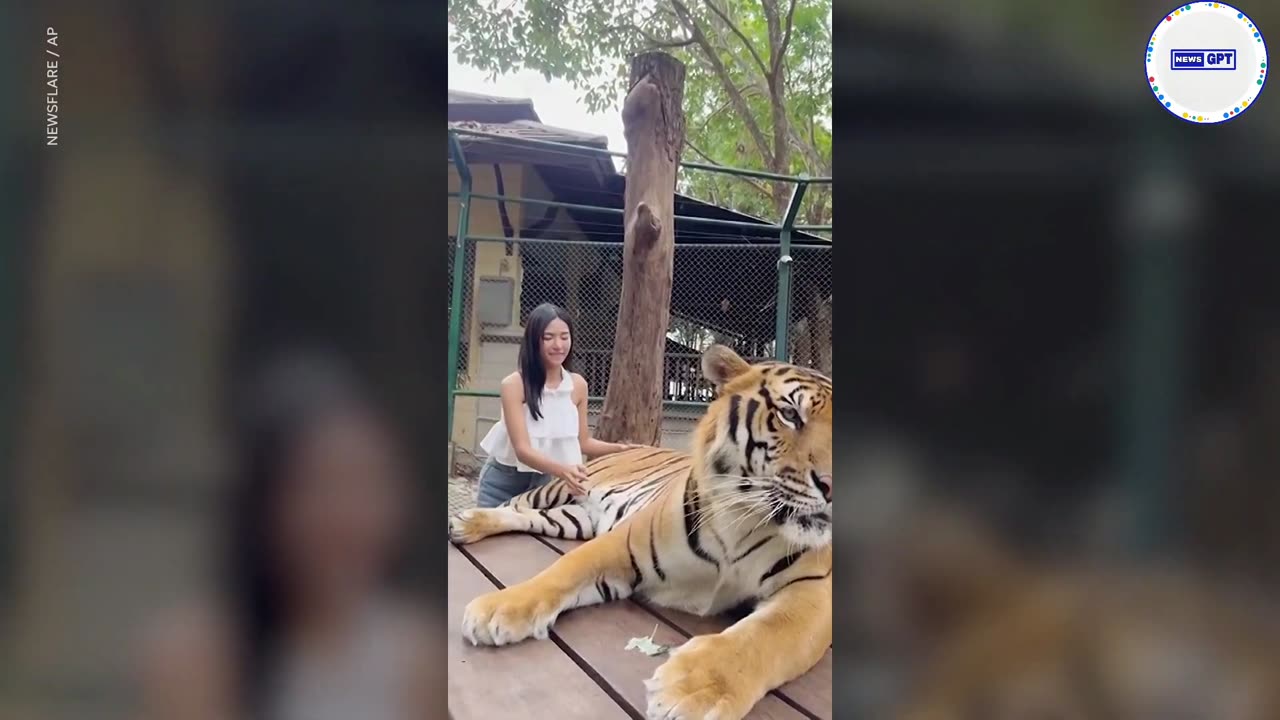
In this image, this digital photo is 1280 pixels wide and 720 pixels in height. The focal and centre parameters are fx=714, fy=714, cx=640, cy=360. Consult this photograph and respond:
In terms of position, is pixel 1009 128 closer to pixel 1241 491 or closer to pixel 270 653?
pixel 1241 491

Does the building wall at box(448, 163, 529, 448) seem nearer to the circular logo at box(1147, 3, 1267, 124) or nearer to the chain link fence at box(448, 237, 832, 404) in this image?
the chain link fence at box(448, 237, 832, 404)

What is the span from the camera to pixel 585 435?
5.88 feet

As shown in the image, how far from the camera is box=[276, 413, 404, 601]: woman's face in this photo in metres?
1.63

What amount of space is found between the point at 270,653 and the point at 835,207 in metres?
1.67

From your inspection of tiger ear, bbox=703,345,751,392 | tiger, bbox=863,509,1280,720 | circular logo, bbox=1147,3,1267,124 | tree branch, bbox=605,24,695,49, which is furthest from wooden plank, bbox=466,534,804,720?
circular logo, bbox=1147,3,1267,124

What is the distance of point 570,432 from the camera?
70.0 inches

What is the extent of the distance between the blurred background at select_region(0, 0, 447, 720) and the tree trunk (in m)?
0.54

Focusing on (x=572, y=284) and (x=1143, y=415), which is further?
(x=572, y=284)

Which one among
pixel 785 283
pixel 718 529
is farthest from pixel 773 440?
pixel 785 283

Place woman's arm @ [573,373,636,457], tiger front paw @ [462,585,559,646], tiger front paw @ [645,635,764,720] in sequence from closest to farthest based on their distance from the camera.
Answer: tiger front paw @ [645,635,764,720]
tiger front paw @ [462,585,559,646]
woman's arm @ [573,373,636,457]

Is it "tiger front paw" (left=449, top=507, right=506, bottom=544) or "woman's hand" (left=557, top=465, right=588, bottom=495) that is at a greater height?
"woman's hand" (left=557, top=465, right=588, bottom=495)

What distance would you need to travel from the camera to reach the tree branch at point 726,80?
5.75 ft

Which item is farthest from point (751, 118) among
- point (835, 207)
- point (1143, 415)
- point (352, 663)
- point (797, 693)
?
point (352, 663)

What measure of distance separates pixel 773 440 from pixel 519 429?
24.6 inches
